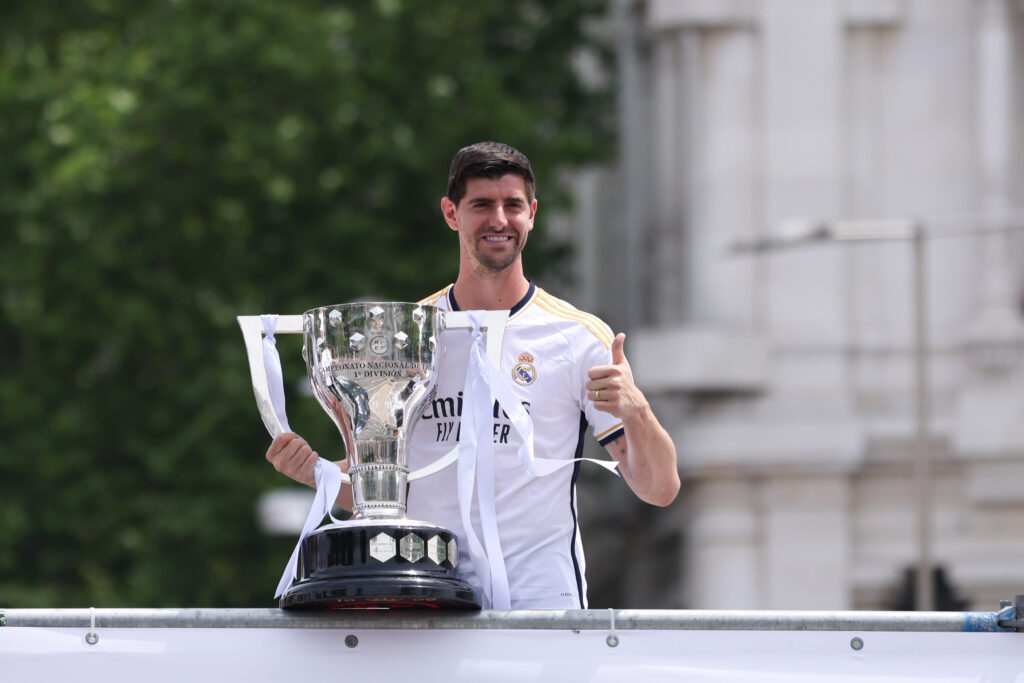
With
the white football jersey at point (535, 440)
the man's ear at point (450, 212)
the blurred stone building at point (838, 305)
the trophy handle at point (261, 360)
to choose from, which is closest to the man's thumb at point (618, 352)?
the white football jersey at point (535, 440)

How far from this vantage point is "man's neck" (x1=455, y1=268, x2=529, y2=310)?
540 centimetres

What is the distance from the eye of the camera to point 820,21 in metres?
25.9

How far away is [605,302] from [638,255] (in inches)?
101

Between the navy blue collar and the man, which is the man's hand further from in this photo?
the navy blue collar

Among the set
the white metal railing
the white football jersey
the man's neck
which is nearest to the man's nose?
the man's neck

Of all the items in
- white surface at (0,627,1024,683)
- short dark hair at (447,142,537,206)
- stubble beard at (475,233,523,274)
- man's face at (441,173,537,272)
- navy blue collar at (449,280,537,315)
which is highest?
short dark hair at (447,142,537,206)

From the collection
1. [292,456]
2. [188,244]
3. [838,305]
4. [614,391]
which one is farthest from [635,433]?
[838,305]

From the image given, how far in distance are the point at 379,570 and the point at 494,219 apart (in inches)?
36.3

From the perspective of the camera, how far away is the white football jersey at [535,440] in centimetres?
529

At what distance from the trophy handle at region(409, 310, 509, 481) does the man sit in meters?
0.07

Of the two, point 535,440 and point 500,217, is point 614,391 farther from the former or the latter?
point 500,217

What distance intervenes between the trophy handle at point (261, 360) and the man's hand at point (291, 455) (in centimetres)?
4

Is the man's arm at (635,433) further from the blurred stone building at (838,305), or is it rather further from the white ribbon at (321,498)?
the blurred stone building at (838,305)

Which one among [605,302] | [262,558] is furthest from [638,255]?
[262,558]
